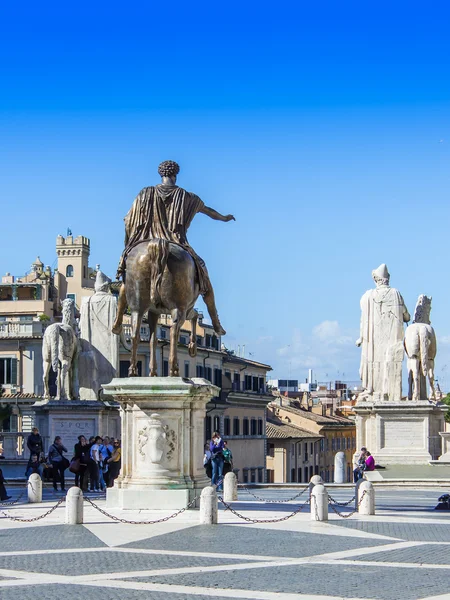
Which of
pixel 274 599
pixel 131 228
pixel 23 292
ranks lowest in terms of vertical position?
pixel 274 599

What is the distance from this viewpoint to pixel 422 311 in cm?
3022

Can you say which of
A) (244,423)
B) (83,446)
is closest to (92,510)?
(83,446)

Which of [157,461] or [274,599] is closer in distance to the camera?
[274,599]

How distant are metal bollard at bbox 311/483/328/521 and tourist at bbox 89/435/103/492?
A: 338 inches

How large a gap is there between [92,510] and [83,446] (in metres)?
6.34

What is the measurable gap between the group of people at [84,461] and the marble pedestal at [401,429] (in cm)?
582

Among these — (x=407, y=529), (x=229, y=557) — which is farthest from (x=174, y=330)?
(x=229, y=557)

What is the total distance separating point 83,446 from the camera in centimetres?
2694

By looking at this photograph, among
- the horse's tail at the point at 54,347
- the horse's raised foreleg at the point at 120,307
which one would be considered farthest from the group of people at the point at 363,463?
the horse's raised foreleg at the point at 120,307

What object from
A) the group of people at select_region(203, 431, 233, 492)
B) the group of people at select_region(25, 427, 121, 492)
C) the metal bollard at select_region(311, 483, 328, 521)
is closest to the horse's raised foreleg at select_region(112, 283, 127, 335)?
the metal bollard at select_region(311, 483, 328, 521)

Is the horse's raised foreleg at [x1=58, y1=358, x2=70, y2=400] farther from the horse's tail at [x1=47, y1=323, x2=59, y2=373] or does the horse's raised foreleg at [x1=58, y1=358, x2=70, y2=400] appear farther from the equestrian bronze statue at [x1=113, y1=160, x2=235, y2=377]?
the equestrian bronze statue at [x1=113, y1=160, x2=235, y2=377]

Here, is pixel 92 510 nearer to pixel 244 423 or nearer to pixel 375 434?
pixel 375 434

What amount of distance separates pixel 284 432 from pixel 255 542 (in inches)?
3492

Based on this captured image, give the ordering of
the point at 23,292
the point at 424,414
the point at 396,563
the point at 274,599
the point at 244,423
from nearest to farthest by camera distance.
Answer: the point at 274,599 → the point at 396,563 → the point at 424,414 → the point at 244,423 → the point at 23,292
